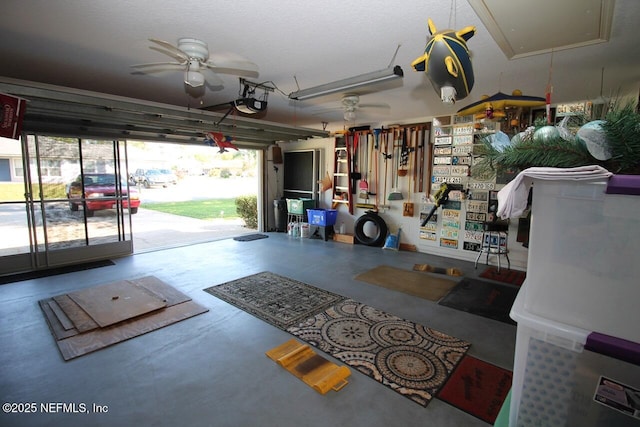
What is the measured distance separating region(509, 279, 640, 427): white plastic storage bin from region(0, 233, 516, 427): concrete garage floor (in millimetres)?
1187

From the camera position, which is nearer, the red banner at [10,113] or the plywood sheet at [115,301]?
the plywood sheet at [115,301]

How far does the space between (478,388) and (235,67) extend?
3.37m

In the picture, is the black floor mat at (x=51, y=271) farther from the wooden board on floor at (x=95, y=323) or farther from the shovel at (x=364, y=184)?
the shovel at (x=364, y=184)

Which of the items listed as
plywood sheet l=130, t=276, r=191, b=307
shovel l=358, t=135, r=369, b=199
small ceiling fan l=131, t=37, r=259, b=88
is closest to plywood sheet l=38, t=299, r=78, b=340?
plywood sheet l=130, t=276, r=191, b=307

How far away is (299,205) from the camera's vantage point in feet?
25.3

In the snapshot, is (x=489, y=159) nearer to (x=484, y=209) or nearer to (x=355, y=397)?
(x=355, y=397)

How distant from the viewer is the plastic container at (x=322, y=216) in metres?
7.27

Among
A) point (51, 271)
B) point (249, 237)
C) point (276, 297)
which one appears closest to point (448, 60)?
point (276, 297)

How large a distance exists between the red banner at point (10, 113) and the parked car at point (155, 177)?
1603cm

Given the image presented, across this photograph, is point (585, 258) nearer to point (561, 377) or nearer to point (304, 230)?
point (561, 377)

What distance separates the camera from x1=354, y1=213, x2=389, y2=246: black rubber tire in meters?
6.62

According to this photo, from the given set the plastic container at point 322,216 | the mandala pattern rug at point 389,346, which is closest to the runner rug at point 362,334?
the mandala pattern rug at point 389,346

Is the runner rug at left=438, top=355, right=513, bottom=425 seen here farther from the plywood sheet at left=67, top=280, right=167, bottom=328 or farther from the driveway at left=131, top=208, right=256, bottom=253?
the driveway at left=131, top=208, right=256, bottom=253

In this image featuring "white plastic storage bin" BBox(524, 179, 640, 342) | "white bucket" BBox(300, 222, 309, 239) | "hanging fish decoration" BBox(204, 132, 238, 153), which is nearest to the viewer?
"white plastic storage bin" BBox(524, 179, 640, 342)
